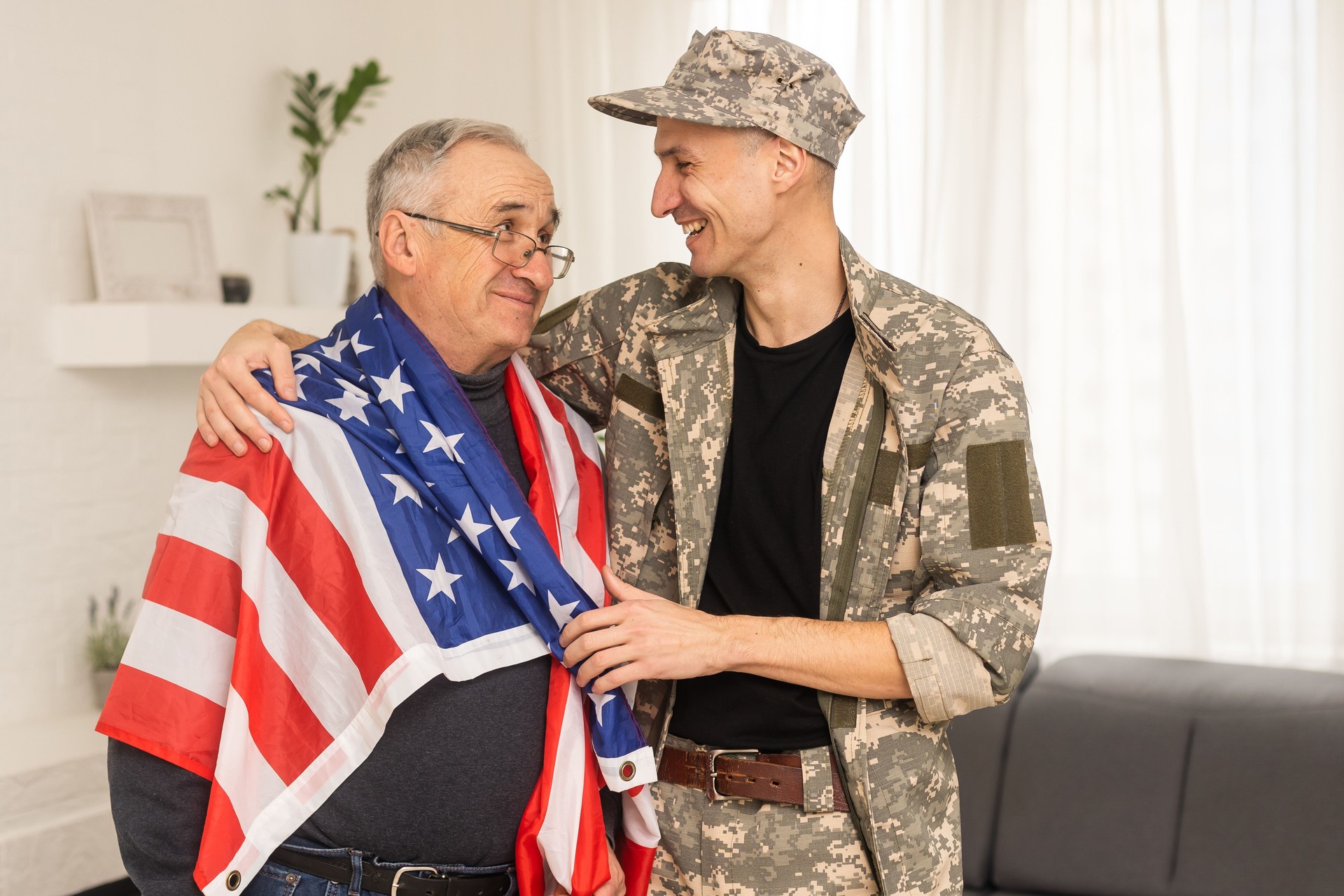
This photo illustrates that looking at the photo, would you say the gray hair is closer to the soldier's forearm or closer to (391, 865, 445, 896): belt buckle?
the soldier's forearm

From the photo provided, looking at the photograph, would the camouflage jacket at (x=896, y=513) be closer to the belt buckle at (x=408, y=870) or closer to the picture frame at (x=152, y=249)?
the belt buckle at (x=408, y=870)

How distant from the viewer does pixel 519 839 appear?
1602 mm

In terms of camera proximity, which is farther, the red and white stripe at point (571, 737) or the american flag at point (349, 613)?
the red and white stripe at point (571, 737)

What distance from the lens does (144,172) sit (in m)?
3.61

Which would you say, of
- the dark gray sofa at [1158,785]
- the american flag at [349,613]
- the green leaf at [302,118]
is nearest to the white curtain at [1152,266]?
the dark gray sofa at [1158,785]

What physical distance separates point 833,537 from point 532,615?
0.45 meters

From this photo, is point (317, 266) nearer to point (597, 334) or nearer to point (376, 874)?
point (597, 334)

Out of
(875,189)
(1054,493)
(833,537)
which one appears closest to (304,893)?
(833,537)

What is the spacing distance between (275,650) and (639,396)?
2.29 ft

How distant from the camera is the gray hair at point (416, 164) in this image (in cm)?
177

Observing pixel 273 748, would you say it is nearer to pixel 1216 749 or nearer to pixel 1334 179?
pixel 1216 749

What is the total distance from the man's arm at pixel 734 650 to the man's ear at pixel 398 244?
0.62 metres

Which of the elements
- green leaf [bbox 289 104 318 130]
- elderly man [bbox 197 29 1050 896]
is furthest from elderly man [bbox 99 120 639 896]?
green leaf [bbox 289 104 318 130]

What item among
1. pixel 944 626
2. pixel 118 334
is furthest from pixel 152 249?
pixel 944 626
